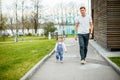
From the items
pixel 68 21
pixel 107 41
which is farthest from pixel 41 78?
pixel 68 21

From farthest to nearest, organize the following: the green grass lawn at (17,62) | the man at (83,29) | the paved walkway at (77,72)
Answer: the man at (83,29), the green grass lawn at (17,62), the paved walkway at (77,72)

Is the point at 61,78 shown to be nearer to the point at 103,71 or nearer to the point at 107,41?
the point at 103,71

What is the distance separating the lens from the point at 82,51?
12.2 m

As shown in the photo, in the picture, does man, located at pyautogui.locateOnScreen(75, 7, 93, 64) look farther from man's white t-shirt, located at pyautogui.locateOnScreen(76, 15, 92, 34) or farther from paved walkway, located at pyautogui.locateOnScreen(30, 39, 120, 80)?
paved walkway, located at pyautogui.locateOnScreen(30, 39, 120, 80)

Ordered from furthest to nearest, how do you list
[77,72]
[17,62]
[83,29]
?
[17,62] → [83,29] → [77,72]

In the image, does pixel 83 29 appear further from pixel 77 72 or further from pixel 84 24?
pixel 77 72

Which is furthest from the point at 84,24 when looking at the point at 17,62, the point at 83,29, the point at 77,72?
the point at 17,62

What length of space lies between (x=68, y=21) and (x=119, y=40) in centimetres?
5773

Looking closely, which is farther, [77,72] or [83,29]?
[83,29]

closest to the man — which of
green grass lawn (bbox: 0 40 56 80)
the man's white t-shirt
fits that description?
the man's white t-shirt

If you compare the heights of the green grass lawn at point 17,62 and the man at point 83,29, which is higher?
the man at point 83,29

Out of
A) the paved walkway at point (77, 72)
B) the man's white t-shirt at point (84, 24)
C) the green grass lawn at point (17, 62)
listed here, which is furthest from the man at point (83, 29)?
the green grass lawn at point (17, 62)

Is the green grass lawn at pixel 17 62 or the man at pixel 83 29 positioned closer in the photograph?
the green grass lawn at pixel 17 62

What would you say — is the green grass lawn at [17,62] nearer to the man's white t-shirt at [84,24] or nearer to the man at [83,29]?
the man at [83,29]
